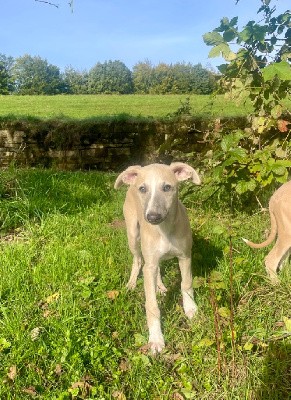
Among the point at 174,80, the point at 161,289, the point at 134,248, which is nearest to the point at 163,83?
the point at 174,80

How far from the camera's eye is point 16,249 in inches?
172

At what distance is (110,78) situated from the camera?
1242 inches

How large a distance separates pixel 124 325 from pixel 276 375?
1109 millimetres

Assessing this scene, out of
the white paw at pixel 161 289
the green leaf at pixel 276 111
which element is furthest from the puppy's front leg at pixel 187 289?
the green leaf at pixel 276 111

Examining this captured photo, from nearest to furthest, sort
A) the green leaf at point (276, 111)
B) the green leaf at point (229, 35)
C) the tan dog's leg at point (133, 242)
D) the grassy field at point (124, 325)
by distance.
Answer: the grassy field at point (124, 325)
the tan dog's leg at point (133, 242)
the green leaf at point (229, 35)
the green leaf at point (276, 111)

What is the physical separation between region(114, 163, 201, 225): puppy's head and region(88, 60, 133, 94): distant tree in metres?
25.8

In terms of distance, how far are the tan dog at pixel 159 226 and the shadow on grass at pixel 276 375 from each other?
69 centimetres

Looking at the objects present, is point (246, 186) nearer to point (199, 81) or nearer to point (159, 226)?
point (159, 226)

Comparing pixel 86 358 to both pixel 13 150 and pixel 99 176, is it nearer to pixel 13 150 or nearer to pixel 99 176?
pixel 99 176

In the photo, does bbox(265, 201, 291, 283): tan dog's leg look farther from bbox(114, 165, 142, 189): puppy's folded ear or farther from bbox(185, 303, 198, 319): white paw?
bbox(114, 165, 142, 189): puppy's folded ear

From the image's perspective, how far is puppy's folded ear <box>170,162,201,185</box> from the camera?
321 centimetres

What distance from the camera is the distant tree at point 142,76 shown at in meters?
25.9

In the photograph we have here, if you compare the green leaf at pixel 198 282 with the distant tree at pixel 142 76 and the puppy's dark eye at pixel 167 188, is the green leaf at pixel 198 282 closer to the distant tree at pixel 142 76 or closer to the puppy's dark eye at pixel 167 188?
the puppy's dark eye at pixel 167 188

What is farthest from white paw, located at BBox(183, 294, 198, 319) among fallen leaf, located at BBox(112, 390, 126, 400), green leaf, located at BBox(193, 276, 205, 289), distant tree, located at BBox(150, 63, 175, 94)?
distant tree, located at BBox(150, 63, 175, 94)
